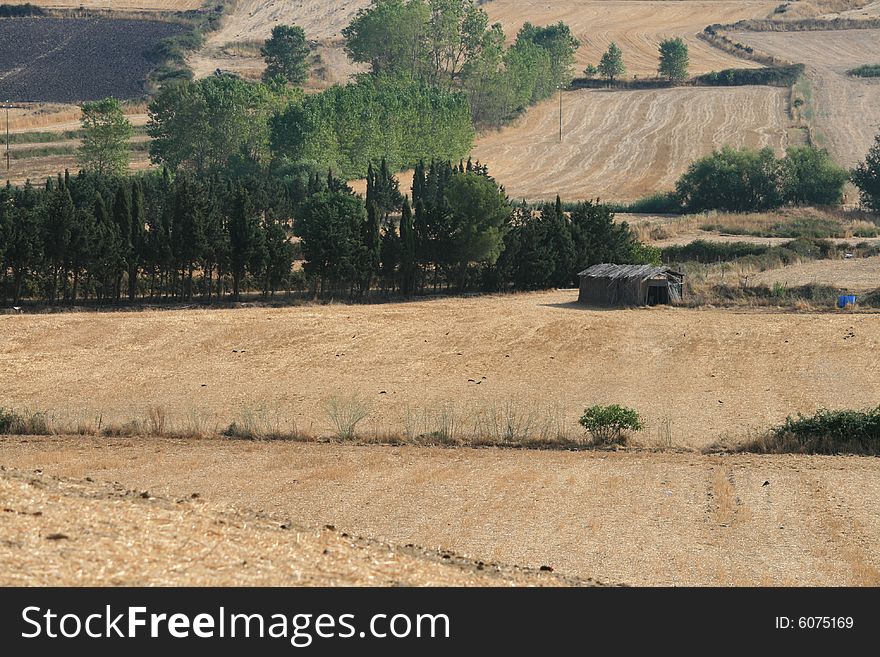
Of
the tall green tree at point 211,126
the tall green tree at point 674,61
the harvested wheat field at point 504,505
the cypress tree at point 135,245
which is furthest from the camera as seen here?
the tall green tree at point 674,61

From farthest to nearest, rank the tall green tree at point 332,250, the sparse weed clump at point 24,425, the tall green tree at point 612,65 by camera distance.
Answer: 1. the tall green tree at point 612,65
2. the tall green tree at point 332,250
3. the sparse weed clump at point 24,425

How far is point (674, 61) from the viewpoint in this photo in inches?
7101

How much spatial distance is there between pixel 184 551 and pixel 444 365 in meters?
32.3

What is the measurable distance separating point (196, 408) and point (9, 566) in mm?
24993

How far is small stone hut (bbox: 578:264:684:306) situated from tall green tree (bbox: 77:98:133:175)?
60.9m

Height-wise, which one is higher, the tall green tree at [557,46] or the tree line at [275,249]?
the tall green tree at [557,46]

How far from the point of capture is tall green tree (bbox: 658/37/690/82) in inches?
7042

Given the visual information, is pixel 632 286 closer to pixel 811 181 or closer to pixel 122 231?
pixel 122 231

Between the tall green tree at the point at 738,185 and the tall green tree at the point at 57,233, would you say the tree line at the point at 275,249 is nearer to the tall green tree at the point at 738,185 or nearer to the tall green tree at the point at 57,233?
the tall green tree at the point at 57,233

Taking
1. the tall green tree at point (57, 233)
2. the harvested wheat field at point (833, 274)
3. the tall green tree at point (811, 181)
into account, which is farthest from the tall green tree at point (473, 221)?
the tall green tree at point (811, 181)

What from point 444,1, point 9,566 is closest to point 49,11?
point 444,1

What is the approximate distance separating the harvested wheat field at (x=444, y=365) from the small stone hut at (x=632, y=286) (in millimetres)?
1598

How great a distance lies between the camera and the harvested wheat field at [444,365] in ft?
138
